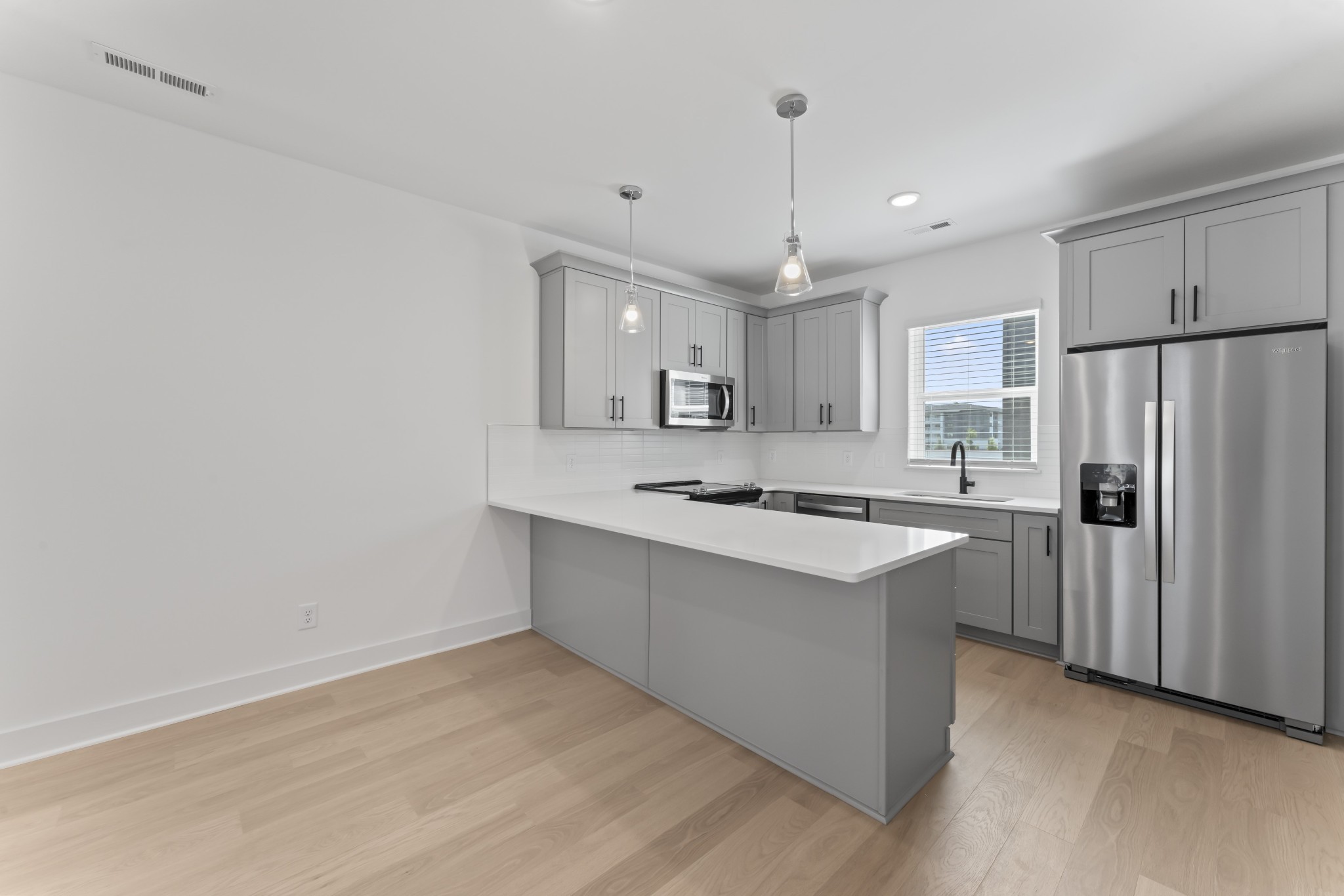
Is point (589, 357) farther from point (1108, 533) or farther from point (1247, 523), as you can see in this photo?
point (1247, 523)

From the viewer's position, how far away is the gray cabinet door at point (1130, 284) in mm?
2680

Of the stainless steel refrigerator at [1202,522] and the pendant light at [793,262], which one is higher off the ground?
the pendant light at [793,262]

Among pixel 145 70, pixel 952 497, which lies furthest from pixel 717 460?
pixel 145 70

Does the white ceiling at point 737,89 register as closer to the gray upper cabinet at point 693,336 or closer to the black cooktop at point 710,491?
the gray upper cabinet at point 693,336

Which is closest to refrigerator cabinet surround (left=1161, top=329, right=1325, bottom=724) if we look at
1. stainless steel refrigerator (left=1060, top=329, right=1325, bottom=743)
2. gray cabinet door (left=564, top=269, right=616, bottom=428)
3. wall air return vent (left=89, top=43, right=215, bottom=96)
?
stainless steel refrigerator (left=1060, top=329, right=1325, bottom=743)

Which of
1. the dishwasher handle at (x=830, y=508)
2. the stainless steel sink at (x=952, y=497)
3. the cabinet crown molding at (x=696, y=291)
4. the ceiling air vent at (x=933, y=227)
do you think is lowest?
the dishwasher handle at (x=830, y=508)

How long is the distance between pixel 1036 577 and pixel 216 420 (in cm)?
417

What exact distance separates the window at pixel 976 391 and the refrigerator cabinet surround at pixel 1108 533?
3.00ft

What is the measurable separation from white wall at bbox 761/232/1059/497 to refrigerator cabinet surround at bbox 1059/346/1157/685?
834 mm

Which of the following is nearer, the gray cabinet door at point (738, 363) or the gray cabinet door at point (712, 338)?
the gray cabinet door at point (712, 338)

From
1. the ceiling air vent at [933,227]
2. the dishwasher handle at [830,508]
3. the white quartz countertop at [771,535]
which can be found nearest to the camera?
the white quartz countertop at [771,535]

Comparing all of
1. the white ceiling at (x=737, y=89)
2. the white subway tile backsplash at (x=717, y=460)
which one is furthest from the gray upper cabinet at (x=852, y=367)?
the white ceiling at (x=737, y=89)

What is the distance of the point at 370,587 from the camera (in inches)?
122

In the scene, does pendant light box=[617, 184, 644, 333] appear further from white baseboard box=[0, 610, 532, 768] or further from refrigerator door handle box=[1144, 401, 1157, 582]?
refrigerator door handle box=[1144, 401, 1157, 582]
